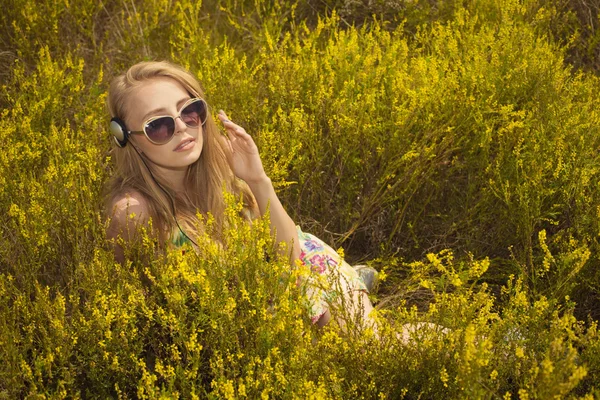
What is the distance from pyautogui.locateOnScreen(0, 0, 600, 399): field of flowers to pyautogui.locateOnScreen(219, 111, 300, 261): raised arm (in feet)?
0.89

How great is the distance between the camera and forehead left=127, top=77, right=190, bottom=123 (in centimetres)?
239

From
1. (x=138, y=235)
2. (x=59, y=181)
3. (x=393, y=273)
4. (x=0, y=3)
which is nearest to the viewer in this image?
(x=138, y=235)

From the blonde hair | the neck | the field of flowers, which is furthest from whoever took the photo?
the neck

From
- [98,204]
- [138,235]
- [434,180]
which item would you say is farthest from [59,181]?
[434,180]

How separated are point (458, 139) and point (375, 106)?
15.5 inches

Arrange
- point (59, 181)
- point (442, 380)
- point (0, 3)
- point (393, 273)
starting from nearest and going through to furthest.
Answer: point (442, 380), point (59, 181), point (393, 273), point (0, 3)

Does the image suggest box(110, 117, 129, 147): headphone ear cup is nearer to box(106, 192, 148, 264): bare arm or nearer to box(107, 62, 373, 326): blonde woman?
box(107, 62, 373, 326): blonde woman

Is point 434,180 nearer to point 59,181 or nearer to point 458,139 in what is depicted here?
point 458,139

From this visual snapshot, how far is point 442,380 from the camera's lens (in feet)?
5.65

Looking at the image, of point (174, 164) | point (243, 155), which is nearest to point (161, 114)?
point (174, 164)

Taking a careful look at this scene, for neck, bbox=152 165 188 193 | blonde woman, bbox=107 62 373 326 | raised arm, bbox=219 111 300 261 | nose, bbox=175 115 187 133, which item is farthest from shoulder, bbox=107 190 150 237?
raised arm, bbox=219 111 300 261

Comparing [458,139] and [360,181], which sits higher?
[458,139]

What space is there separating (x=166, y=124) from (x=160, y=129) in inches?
1.1

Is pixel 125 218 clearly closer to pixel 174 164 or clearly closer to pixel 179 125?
pixel 174 164
